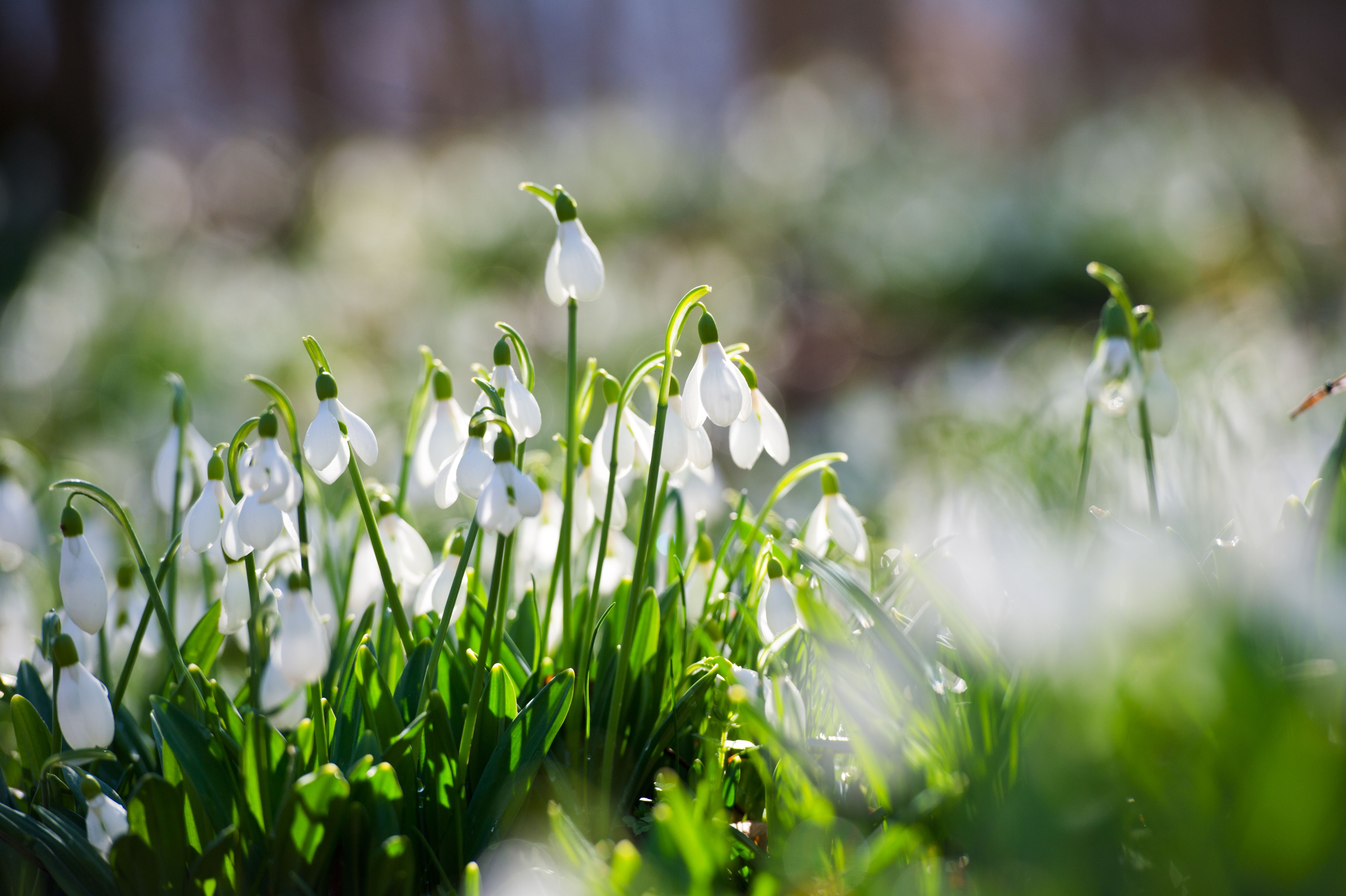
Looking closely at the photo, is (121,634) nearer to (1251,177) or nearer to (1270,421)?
(1270,421)

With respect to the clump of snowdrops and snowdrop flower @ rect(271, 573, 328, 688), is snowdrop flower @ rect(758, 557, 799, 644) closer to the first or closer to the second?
the clump of snowdrops

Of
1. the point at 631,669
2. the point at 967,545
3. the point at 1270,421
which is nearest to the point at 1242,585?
the point at 967,545

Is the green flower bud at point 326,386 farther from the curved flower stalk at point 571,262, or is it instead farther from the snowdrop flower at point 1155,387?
the snowdrop flower at point 1155,387

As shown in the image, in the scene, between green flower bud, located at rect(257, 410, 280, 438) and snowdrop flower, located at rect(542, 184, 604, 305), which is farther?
snowdrop flower, located at rect(542, 184, 604, 305)

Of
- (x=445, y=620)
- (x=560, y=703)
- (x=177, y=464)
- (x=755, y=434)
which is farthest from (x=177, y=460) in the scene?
(x=755, y=434)

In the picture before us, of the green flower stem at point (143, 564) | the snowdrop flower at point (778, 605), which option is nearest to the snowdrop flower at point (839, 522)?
the snowdrop flower at point (778, 605)

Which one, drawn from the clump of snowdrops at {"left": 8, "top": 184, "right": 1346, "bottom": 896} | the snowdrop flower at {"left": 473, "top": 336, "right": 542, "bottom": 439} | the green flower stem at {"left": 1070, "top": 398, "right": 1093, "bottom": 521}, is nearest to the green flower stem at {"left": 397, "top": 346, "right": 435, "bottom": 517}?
the clump of snowdrops at {"left": 8, "top": 184, "right": 1346, "bottom": 896}

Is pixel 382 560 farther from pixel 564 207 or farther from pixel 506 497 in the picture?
pixel 564 207
